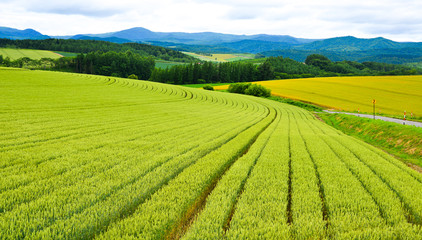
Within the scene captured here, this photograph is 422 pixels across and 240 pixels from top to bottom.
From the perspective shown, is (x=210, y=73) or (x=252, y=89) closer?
(x=252, y=89)

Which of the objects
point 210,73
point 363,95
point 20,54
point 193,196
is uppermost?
point 20,54

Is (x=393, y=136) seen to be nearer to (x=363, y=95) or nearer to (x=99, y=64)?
(x=363, y=95)

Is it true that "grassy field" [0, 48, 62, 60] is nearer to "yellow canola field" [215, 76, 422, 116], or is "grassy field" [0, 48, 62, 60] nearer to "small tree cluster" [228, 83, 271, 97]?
"small tree cluster" [228, 83, 271, 97]

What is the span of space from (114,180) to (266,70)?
125m

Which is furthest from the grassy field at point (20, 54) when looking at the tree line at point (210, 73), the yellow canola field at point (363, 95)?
the yellow canola field at point (363, 95)

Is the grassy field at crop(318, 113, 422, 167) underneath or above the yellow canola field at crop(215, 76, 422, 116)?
underneath

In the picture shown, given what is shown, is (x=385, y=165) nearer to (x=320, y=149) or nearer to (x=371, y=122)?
(x=320, y=149)

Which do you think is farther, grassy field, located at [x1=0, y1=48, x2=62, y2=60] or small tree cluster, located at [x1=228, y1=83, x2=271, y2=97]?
grassy field, located at [x1=0, y1=48, x2=62, y2=60]

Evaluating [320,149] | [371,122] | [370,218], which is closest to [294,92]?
[371,122]

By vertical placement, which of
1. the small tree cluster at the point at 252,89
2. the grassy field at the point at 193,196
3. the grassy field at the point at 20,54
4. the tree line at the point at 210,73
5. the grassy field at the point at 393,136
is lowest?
the grassy field at the point at 393,136

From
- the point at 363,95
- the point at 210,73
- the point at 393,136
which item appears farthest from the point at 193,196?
the point at 210,73

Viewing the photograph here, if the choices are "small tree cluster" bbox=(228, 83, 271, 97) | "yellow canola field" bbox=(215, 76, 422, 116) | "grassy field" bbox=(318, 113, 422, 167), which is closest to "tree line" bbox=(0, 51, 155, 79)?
"small tree cluster" bbox=(228, 83, 271, 97)

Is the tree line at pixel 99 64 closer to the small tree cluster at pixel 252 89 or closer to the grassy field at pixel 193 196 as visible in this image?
the small tree cluster at pixel 252 89

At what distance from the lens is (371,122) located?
1035 inches
